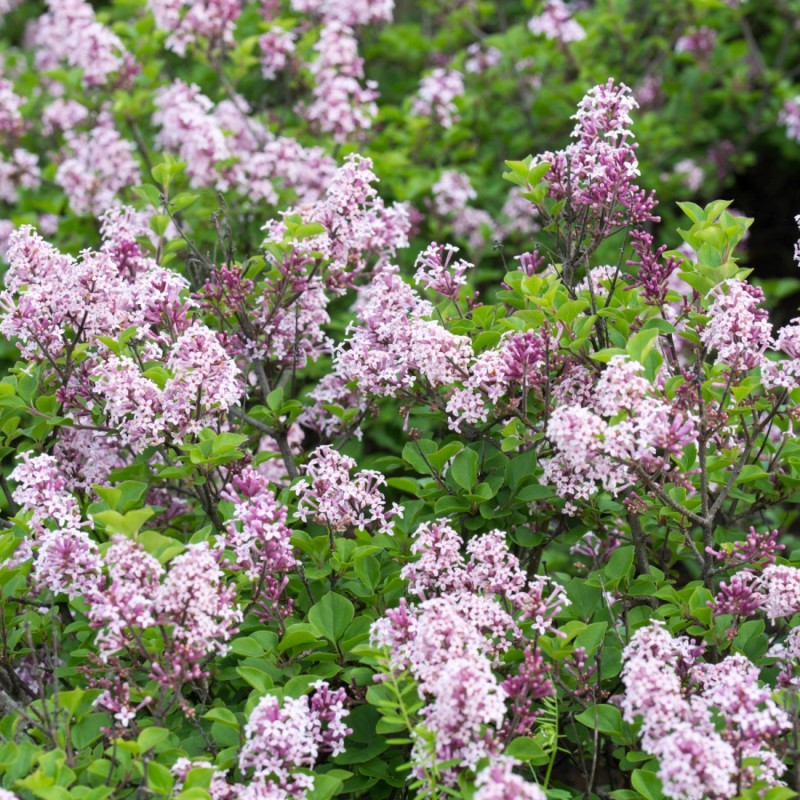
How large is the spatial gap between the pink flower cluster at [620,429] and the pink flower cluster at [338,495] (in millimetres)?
694

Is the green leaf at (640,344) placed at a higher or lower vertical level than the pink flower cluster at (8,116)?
lower

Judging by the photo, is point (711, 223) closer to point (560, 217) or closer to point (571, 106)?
point (560, 217)

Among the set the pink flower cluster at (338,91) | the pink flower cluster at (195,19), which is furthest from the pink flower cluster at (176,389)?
the pink flower cluster at (195,19)

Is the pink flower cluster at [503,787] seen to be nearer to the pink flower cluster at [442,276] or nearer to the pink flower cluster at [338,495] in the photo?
the pink flower cluster at [338,495]

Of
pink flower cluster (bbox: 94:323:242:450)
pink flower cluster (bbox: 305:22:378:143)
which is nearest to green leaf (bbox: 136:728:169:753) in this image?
pink flower cluster (bbox: 94:323:242:450)

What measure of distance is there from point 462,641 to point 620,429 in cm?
64

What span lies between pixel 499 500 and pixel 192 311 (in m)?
1.41

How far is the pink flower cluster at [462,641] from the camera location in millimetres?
2424

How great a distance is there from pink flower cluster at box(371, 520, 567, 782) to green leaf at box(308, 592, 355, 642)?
0.38ft

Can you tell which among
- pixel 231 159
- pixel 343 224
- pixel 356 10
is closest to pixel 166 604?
pixel 343 224

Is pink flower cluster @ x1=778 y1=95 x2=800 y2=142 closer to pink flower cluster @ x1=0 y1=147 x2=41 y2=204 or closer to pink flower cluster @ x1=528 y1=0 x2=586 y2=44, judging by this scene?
pink flower cluster @ x1=528 y1=0 x2=586 y2=44

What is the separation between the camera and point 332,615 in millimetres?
3051

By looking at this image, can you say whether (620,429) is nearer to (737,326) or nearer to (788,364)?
(737,326)

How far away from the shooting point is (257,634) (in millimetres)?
2957
